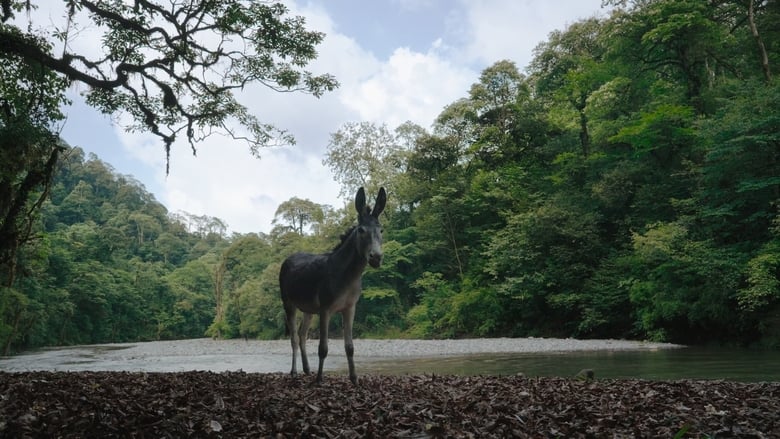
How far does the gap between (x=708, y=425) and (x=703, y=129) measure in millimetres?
22448

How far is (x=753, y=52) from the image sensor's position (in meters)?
27.7

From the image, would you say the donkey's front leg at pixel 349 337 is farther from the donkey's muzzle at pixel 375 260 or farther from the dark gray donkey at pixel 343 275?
the donkey's muzzle at pixel 375 260

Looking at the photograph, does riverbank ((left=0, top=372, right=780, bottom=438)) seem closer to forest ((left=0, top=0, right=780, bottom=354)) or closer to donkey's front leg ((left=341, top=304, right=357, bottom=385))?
donkey's front leg ((left=341, top=304, right=357, bottom=385))

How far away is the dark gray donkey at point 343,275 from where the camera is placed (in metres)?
7.67

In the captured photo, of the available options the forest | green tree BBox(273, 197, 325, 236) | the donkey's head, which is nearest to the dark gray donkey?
the donkey's head

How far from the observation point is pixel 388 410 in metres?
5.59

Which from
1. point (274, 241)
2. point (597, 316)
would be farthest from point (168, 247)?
point (597, 316)

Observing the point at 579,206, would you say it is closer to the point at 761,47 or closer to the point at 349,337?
the point at 761,47

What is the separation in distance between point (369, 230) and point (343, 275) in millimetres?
992

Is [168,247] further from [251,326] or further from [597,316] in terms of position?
[597,316]

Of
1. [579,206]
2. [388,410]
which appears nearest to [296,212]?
[579,206]

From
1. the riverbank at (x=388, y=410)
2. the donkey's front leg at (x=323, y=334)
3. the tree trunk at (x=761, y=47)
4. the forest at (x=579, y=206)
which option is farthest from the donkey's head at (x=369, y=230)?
the tree trunk at (x=761, y=47)

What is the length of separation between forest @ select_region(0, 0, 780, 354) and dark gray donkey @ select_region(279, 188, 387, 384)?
561 centimetres

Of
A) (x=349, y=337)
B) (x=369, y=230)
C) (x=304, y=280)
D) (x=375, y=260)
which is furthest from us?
(x=304, y=280)
